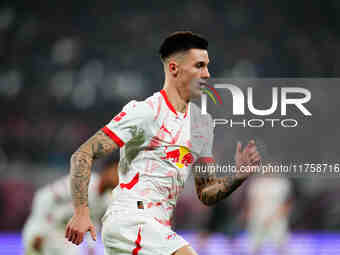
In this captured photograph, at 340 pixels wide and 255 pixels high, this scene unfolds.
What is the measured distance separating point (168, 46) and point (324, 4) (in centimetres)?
992

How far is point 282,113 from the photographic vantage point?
19.2 ft

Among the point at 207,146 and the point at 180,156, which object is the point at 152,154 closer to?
the point at 180,156

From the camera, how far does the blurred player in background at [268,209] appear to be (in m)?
9.91

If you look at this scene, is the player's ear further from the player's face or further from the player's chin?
the player's chin

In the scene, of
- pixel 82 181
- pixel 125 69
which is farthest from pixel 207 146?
pixel 125 69

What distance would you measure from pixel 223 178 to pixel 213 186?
0.08 meters

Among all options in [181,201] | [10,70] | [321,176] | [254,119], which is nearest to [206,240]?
[181,201]

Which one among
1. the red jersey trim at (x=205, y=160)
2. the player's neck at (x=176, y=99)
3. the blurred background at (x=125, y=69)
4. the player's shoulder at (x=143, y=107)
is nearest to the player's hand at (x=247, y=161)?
the red jersey trim at (x=205, y=160)

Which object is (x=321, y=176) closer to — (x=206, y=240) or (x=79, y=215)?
(x=206, y=240)

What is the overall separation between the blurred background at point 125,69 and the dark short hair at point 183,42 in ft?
21.8

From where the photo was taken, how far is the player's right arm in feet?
9.35

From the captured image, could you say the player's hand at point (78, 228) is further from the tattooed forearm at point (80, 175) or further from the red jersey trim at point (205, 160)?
the red jersey trim at point (205, 160)

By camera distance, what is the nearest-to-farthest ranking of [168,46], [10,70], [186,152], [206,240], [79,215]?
[79,215], [186,152], [168,46], [206,240], [10,70]

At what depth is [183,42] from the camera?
11.3ft
